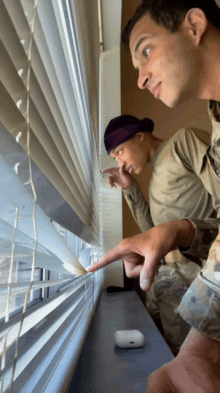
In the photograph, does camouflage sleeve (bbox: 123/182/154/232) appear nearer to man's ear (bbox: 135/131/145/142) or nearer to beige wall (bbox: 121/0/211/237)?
man's ear (bbox: 135/131/145/142)

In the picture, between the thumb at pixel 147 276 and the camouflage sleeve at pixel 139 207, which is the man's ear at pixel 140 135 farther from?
the thumb at pixel 147 276

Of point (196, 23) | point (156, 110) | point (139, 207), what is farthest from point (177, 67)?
point (156, 110)

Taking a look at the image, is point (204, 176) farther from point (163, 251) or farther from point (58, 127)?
point (58, 127)

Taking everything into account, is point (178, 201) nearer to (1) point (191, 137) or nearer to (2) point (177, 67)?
(1) point (191, 137)

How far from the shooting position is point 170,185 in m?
1.42

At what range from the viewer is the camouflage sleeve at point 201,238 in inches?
36.2

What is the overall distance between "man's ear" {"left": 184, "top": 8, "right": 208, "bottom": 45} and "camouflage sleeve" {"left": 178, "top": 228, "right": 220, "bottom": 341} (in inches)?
24.5

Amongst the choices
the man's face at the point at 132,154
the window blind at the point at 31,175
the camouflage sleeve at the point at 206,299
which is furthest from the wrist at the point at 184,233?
the man's face at the point at 132,154

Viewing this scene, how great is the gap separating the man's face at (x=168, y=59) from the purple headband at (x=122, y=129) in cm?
64

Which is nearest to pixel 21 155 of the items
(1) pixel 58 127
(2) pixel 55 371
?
(1) pixel 58 127

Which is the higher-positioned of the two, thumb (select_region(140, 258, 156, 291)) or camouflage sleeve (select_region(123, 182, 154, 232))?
camouflage sleeve (select_region(123, 182, 154, 232))

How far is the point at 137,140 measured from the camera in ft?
5.29

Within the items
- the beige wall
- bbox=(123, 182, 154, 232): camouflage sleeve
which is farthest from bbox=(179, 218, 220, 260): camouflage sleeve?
the beige wall

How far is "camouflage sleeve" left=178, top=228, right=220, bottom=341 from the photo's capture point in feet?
1.90
